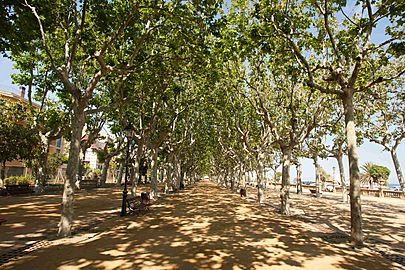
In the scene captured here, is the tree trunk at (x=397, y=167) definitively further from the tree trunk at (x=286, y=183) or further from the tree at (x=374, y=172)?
the tree at (x=374, y=172)

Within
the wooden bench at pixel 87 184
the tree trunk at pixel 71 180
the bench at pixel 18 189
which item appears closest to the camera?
the tree trunk at pixel 71 180

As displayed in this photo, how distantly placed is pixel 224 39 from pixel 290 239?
964cm

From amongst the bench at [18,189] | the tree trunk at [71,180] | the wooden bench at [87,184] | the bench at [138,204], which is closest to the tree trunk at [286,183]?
the bench at [138,204]

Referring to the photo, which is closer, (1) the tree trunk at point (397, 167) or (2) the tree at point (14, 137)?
(2) the tree at point (14, 137)

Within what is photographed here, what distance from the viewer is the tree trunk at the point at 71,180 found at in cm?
906

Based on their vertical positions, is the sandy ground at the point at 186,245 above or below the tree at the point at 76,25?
below

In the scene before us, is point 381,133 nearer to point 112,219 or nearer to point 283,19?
point 283,19

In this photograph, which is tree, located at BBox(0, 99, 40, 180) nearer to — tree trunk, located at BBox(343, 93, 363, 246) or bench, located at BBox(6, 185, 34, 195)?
bench, located at BBox(6, 185, 34, 195)

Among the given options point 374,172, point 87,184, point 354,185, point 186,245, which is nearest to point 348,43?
point 354,185

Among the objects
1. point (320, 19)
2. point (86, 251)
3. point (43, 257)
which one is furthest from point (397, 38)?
point (43, 257)

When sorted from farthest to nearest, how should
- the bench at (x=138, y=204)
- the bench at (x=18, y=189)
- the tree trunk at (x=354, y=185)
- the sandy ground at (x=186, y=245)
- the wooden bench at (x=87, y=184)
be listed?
1. the wooden bench at (x=87, y=184)
2. the bench at (x=18, y=189)
3. the bench at (x=138, y=204)
4. the tree trunk at (x=354, y=185)
5. the sandy ground at (x=186, y=245)

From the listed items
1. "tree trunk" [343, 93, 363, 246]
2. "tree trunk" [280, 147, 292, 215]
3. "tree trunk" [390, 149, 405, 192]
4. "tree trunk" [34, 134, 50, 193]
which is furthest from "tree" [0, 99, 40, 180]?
"tree trunk" [390, 149, 405, 192]

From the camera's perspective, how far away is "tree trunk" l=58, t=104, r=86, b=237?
906cm

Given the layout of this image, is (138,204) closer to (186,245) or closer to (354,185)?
(186,245)
